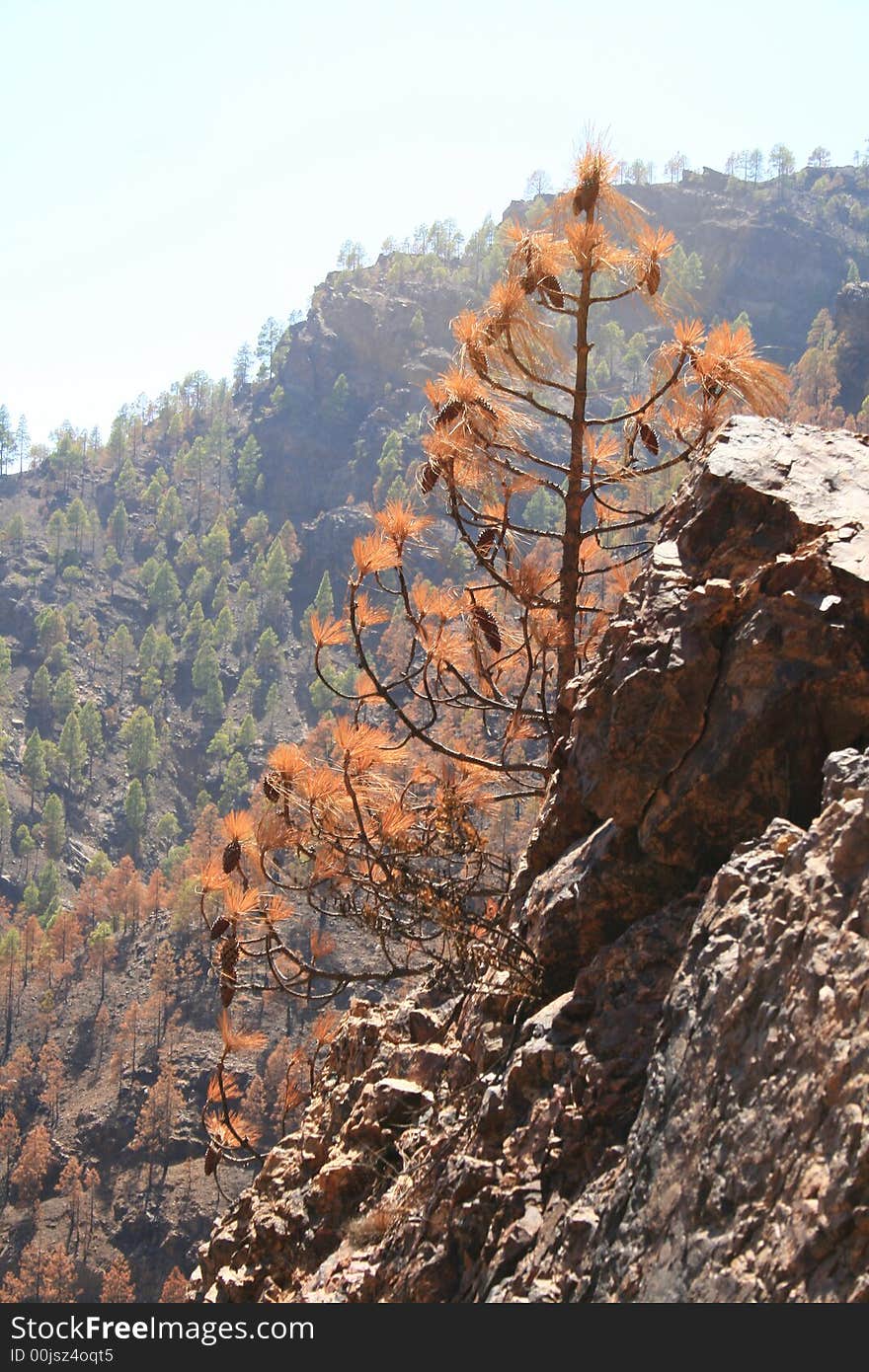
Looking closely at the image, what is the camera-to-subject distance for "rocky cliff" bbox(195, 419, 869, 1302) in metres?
2.44

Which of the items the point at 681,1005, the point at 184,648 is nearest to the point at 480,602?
the point at 681,1005

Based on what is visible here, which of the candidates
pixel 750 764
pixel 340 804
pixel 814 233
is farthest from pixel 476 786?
pixel 814 233

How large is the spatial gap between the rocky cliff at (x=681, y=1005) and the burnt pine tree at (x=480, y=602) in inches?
25.3

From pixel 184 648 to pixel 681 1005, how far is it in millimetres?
129989

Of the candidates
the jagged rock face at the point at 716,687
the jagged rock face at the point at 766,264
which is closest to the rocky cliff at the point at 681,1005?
the jagged rock face at the point at 716,687

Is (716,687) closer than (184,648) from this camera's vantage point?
Yes

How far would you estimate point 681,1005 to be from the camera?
2.95m

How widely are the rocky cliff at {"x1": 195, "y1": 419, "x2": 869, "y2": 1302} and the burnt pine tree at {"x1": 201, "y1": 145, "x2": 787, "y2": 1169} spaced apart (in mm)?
643

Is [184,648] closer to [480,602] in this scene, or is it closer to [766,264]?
[766,264]

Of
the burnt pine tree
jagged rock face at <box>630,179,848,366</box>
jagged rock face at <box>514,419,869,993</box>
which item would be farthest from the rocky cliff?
jagged rock face at <box>630,179,848,366</box>

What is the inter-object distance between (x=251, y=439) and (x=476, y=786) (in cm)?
15690

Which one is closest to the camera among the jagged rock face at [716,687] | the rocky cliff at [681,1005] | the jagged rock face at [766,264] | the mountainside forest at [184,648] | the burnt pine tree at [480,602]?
the rocky cliff at [681,1005]

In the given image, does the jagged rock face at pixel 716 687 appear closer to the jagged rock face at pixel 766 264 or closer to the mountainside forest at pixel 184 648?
the mountainside forest at pixel 184 648

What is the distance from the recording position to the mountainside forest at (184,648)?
7050 centimetres
